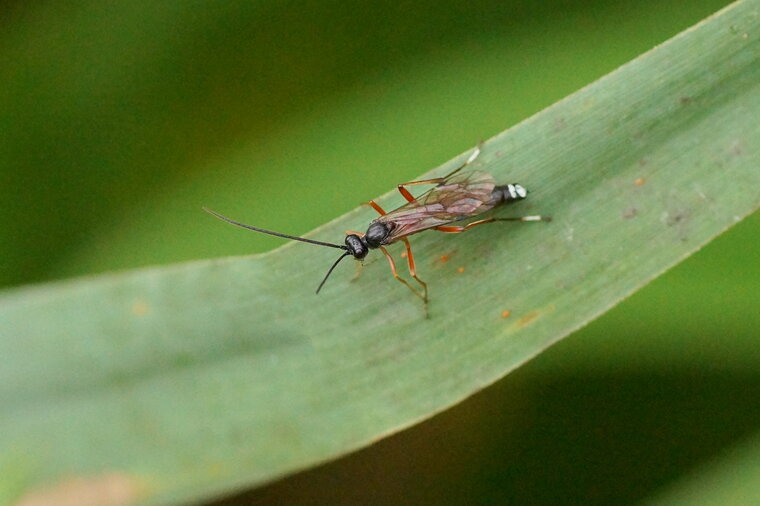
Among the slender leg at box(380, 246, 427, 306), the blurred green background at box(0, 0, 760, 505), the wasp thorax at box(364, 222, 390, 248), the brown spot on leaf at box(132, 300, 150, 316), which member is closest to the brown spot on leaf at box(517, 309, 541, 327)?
the slender leg at box(380, 246, 427, 306)

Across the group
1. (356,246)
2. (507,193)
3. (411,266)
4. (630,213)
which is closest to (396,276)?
(411,266)

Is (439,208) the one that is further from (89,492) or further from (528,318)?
(89,492)

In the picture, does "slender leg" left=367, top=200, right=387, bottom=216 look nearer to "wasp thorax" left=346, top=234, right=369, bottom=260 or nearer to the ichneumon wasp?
the ichneumon wasp

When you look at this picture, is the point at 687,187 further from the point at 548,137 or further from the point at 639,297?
the point at 639,297

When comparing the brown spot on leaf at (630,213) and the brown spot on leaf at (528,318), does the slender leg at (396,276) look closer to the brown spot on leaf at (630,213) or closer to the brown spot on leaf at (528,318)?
the brown spot on leaf at (528,318)

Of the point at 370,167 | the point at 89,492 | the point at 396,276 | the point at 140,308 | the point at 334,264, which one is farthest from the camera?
the point at 370,167

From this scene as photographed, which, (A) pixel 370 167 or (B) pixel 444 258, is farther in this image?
(A) pixel 370 167

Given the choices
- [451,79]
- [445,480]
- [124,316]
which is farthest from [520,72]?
[124,316]
